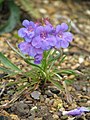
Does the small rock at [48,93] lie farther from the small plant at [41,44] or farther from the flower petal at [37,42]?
the flower petal at [37,42]

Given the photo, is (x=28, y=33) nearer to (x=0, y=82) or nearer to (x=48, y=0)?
(x=0, y=82)

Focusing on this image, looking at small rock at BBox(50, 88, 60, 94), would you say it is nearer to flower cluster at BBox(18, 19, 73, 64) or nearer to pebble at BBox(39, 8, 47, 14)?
flower cluster at BBox(18, 19, 73, 64)

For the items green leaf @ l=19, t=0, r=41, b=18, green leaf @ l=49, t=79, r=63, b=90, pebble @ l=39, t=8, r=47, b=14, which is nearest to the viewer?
green leaf @ l=49, t=79, r=63, b=90

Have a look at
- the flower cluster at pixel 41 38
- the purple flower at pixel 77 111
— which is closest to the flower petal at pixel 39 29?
the flower cluster at pixel 41 38

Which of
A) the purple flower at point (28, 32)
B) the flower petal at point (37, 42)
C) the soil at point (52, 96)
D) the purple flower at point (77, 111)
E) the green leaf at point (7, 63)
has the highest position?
the purple flower at point (28, 32)

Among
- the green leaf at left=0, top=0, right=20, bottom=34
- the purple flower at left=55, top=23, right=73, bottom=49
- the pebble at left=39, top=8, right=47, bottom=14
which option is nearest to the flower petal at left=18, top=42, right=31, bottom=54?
the purple flower at left=55, top=23, right=73, bottom=49

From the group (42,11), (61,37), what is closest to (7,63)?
(61,37)
